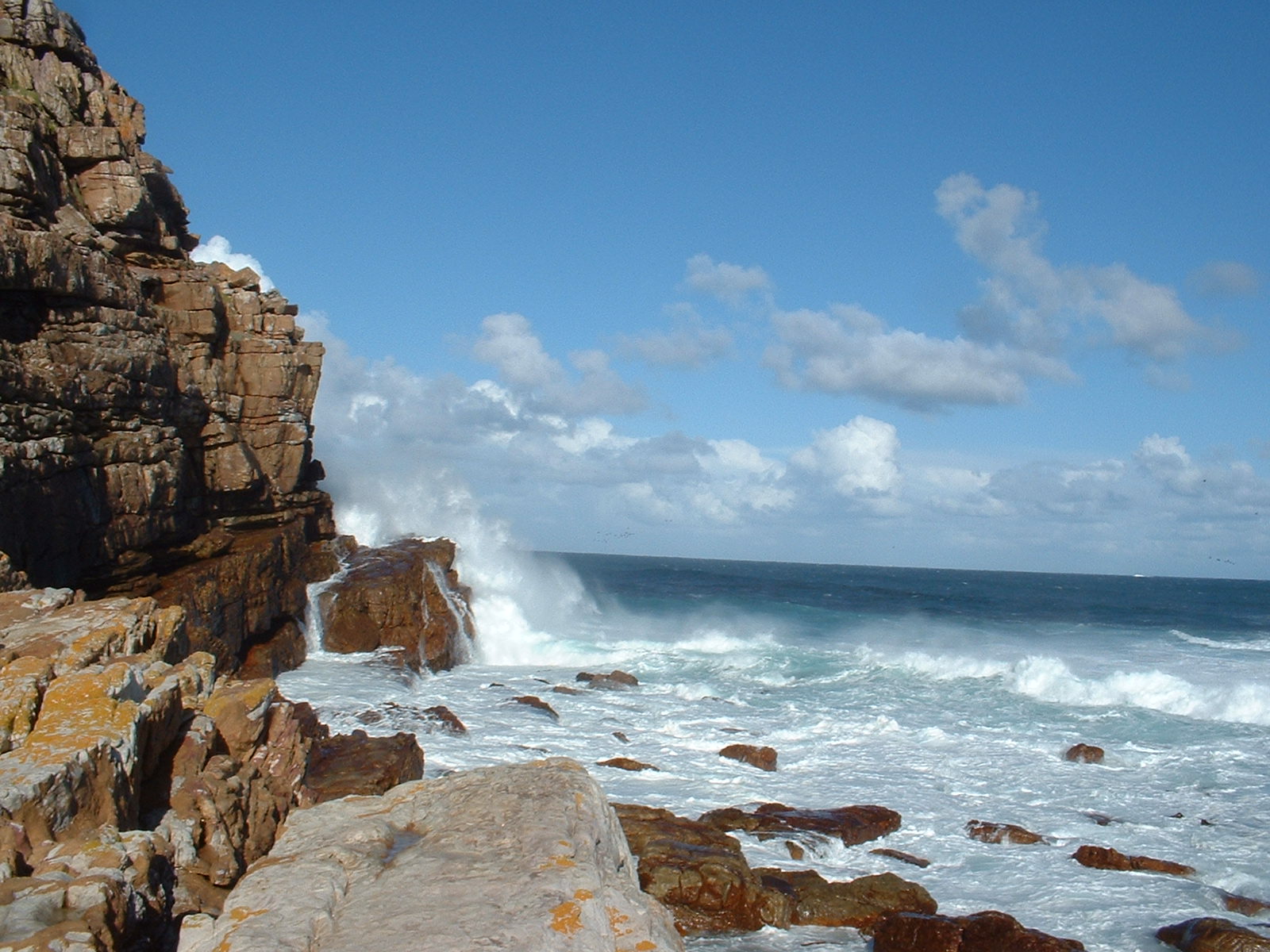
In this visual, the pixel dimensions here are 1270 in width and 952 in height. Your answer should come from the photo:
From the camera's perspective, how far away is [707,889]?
11039mm

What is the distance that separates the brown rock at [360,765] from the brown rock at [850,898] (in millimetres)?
5689

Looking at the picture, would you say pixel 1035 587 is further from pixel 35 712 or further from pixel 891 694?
pixel 35 712

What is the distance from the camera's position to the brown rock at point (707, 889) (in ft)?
35.4

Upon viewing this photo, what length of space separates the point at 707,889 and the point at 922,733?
13473 millimetres

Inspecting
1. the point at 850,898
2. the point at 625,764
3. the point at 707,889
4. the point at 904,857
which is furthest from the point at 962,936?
the point at 625,764

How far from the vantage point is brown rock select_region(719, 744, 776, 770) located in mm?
18766

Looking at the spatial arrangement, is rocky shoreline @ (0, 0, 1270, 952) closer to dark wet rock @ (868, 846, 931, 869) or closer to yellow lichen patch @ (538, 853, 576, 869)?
yellow lichen patch @ (538, 853, 576, 869)

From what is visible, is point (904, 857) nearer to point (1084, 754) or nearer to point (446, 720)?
point (1084, 754)

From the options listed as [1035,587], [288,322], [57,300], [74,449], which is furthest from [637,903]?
[1035,587]

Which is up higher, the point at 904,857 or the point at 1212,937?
the point at 1212,937

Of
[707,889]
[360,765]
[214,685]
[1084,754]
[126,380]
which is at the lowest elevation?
[1084,754]

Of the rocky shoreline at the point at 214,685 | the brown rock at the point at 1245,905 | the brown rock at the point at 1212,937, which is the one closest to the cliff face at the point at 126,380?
the rocky shoreline at the point at 214,685

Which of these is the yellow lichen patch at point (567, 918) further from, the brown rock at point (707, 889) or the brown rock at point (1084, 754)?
the brown rock at point (1084, 754)

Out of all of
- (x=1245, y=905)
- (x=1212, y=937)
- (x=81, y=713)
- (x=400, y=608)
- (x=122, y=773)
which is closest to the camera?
(x=122, y=773)
